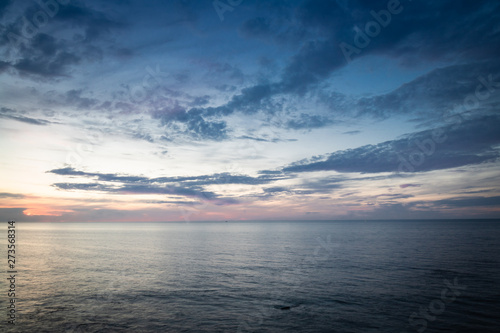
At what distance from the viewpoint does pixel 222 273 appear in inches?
2191

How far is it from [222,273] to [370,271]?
29150mm

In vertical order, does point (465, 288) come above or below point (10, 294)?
below

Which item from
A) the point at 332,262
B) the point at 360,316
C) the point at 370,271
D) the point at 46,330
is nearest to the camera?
the point at 46,330

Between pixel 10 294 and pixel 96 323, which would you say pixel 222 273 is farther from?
pixel 10 294

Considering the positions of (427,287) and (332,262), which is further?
(332,262)

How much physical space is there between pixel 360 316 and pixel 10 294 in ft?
152

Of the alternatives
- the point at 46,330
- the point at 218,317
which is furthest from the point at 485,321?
the point at 46,330

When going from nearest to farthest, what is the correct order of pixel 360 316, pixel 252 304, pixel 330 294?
pixel 360 316
pixel 252 304
pixel 330 294

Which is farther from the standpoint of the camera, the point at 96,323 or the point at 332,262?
the point at 332,262

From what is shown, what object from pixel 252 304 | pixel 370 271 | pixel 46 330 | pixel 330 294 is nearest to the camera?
pixel 46 330

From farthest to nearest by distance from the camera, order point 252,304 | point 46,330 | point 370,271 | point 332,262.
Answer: point 332,262
point 370,271
point 252,304
point 46,330

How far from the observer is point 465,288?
40812 millimetres

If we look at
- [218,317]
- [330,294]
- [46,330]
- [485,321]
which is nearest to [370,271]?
[330,294]

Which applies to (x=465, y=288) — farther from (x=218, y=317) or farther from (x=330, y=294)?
(x=218, y=317)
